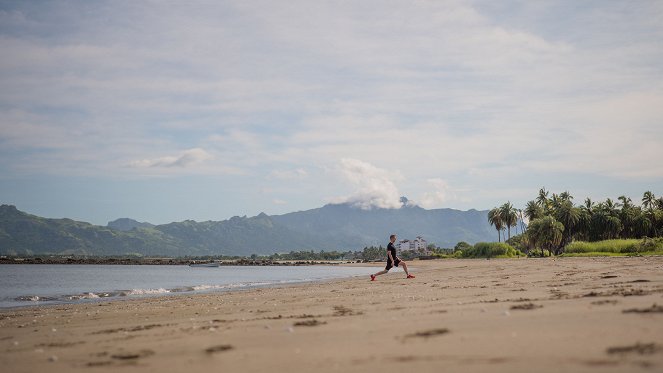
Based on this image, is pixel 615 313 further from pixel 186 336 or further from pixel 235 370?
pixel 186 336

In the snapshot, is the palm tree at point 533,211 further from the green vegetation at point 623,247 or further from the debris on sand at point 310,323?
the debris on sand at point 310,323

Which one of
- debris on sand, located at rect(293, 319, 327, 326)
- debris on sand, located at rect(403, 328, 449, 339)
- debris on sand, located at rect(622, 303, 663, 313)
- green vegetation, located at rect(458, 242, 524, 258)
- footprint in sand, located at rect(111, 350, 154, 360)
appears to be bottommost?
green vegetation, located at rect(458, 242, 524, 258)

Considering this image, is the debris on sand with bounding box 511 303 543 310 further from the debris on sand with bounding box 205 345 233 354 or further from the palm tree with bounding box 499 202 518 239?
the palm tree with bounding box 499 202 518 239

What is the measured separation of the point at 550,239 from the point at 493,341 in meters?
103

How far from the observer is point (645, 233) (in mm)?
106625

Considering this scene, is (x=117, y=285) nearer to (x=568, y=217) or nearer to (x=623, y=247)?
(x=623, y=247)

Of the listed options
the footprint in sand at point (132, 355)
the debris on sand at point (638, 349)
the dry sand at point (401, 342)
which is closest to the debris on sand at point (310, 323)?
the dry sand at point (401, 342)

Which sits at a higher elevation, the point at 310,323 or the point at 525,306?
the point at 525,306

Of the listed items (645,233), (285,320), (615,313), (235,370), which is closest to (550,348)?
(615,313)

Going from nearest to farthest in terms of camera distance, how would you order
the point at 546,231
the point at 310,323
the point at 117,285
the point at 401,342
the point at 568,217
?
1. the point at 401,342
2. the point at 310,323
3. the point at 117,285
4. the point at 546,231
5. the point at 568,217

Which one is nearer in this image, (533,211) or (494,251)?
(494,251)

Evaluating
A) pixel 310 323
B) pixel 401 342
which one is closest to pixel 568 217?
pixel 310 323

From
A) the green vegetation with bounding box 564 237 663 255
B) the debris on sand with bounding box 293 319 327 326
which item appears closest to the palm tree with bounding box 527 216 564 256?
the green vegetation with bounding box 564 237 663 255

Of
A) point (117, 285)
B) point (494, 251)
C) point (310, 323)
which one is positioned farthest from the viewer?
point (494, 251)
